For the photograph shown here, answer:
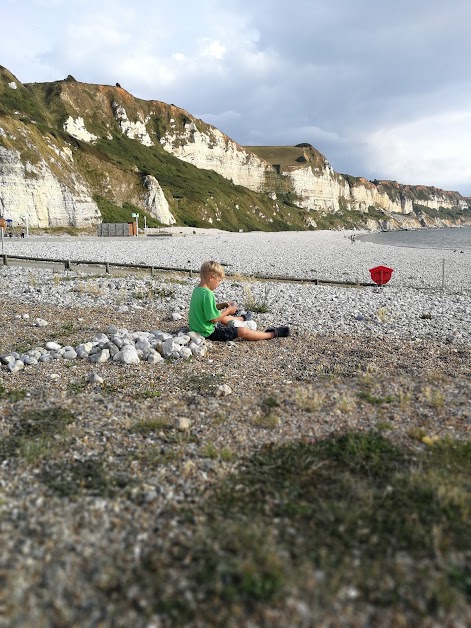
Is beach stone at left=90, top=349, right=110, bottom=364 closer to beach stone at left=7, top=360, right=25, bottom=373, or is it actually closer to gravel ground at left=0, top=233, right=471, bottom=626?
gravel ground at left=0, top=233, right=471, bottom=626

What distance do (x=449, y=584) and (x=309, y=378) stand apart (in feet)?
14.2

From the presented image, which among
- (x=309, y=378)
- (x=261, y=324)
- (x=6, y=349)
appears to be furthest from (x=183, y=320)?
(x=309, y=378)

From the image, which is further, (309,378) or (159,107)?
(159,107)

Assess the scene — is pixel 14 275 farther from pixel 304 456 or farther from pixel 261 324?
pixel 304 456

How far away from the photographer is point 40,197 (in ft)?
200

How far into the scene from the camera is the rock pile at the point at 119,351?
7699 mm

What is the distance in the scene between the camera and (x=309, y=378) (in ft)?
23.5

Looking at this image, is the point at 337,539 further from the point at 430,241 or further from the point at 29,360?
the point at 430,241

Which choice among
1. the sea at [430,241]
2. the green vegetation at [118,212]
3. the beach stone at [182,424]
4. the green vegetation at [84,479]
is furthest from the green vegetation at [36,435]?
the green vegetation at [118,212]

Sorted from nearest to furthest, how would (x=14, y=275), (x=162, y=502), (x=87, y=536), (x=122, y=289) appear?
(x=87, y=536) → (x=162, y=502) → (x=122, y=289) → (x=14, y=275)

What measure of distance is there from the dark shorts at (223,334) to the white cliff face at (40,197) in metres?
52.9

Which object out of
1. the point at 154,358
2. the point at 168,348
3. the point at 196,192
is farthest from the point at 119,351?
the point at 196,192

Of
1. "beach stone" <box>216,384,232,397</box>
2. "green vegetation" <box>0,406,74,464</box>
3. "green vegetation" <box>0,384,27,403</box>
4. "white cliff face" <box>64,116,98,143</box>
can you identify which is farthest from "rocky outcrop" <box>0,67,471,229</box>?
"beach stone" <box>216,384,232,397</box>

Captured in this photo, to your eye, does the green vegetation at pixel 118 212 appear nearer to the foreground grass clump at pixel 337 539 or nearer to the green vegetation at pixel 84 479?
the green vegetation at pixel 84 479
